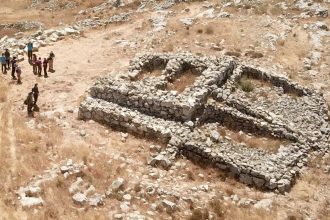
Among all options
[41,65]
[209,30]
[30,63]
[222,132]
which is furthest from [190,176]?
[209,30]

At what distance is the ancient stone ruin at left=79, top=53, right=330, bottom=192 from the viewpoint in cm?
2245

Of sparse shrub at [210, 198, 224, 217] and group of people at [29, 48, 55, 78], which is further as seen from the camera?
group of people at [29, 48, 55, 78]

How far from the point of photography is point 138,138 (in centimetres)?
2433

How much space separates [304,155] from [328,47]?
1511cm

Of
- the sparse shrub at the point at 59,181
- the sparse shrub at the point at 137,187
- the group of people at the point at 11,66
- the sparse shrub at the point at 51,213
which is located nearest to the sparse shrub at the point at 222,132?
the sparse shrub at the point at 137,187

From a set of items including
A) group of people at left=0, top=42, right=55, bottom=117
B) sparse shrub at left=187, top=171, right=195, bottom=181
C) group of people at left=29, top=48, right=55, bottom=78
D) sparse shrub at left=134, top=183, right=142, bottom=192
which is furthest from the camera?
group of people at left=29, top=48, right=55, bottom=78

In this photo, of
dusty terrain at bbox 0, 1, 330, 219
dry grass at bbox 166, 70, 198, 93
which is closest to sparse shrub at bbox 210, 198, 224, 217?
dusty terrain at bbox 0, 1, 330, 219

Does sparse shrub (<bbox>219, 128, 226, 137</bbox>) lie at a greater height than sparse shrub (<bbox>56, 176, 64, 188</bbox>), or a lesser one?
greater

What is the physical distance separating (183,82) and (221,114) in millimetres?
3742

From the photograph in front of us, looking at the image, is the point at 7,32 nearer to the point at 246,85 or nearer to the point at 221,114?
the point at 246,85

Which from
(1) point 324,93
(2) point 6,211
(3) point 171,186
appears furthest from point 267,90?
(2) point 6,211

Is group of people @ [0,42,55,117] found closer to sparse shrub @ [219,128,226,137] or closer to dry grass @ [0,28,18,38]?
dry grass @ [0,28,18,38]

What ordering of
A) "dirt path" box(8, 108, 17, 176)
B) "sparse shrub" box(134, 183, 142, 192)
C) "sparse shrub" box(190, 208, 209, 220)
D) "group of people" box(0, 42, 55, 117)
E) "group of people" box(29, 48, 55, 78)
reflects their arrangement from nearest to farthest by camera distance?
"sparse shrub" box(190, 208, 209, 220)
"sparse shrub" box(134, 183, 142, 192)
"dirt path" box(8, 108, 17, 176)
"group of people" box(0, 42, 55, 117)
"group of people" box(29, 48, 55, 78)

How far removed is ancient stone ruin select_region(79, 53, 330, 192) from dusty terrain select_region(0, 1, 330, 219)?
0.66m
